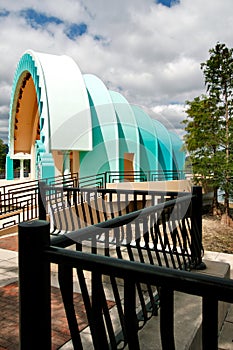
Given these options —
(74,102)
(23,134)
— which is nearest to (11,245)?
(74,102)

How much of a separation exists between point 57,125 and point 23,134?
7638mm

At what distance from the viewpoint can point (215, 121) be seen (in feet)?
48.4

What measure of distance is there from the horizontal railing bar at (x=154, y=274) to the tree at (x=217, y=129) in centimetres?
1342

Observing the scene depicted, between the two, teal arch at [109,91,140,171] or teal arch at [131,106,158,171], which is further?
teal arch at [131,106,158,171]

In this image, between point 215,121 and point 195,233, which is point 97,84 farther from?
point 195,233

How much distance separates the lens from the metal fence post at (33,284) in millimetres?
1392

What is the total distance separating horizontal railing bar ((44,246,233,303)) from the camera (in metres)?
1.05

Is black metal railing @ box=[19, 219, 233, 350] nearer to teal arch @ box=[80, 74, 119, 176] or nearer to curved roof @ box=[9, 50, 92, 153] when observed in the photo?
curved roof @ box=[9, 50, 92, 153]

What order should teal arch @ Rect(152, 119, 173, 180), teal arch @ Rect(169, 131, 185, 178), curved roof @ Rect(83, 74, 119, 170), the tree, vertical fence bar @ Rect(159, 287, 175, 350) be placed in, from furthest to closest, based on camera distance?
teal arch @ Rect(169, 131, 185, 178), teal arch @ Rect(152, 119, 173, 180), curved roof @ Rect(83, 74, 119, 170), the tree, vertical fence bar @ Rect(159, 287, 175, 350)

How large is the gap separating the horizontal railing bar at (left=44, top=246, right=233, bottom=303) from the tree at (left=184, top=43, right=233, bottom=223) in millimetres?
13422

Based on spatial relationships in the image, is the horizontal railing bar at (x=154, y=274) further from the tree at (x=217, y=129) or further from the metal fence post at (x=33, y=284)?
the tree at (x=217, y=129)

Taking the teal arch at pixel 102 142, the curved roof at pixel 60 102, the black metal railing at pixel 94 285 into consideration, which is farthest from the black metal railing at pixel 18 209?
the black metal railing at pixel 94 285

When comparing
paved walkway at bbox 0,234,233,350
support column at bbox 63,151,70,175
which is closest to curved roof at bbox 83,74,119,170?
support column at bbox 63,151,70,175

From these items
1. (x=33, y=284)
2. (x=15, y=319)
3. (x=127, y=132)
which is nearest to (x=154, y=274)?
(x=33, y=284)
